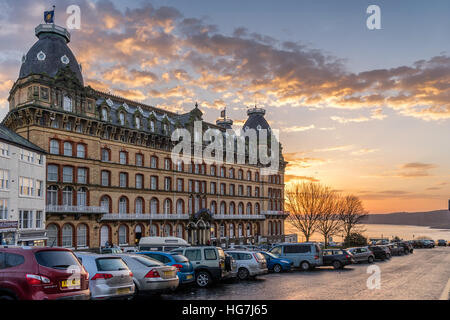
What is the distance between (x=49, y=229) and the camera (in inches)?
1825

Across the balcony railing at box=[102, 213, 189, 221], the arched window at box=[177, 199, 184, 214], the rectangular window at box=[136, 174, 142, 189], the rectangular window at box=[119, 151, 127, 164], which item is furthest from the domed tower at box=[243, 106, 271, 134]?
the rectangular window at box=[119, 151, 127, 164]

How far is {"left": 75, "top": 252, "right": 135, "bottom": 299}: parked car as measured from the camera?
1362cm

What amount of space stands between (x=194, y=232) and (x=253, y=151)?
25338 mm

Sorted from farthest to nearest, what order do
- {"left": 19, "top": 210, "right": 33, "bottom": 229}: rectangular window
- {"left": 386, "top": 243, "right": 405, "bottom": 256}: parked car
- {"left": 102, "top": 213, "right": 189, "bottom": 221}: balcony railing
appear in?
{"left": 102, "top": 213, "right": 189, "bottom": 221}: balcony railing
{"left": 386, "top": 243, "right": 405, "bottom": 256}: parked car
{"left": 19, "top": 210, "right": 33, "bottom": 229}: rectangular window

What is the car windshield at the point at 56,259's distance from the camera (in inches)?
430

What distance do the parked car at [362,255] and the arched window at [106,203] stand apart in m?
30.8

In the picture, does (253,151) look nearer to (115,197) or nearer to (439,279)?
(115,197)

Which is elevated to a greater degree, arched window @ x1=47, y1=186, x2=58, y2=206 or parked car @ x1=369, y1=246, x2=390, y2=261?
arched window @ x1=47, y1=186, x2=58, y2=206

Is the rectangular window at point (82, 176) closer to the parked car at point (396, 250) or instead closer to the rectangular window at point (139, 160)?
the rectangular window at point (139, 160)

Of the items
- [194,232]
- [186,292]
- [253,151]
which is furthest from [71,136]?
[253,151]

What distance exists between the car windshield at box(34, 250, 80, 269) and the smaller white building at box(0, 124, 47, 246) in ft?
68.5

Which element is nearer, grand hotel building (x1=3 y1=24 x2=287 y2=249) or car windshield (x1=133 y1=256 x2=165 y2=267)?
car windshield (x1=133 y1=256 x2=165 y2=267)

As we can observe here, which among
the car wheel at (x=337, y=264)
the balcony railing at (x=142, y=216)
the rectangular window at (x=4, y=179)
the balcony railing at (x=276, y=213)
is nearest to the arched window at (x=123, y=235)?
the balcony railing at (x=142, y=216)

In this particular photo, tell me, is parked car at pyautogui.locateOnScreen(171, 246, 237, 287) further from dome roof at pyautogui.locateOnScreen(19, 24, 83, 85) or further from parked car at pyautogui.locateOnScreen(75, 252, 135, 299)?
dome roof at pyautogui.locateOnScreen(19, 24, 83, 85)
